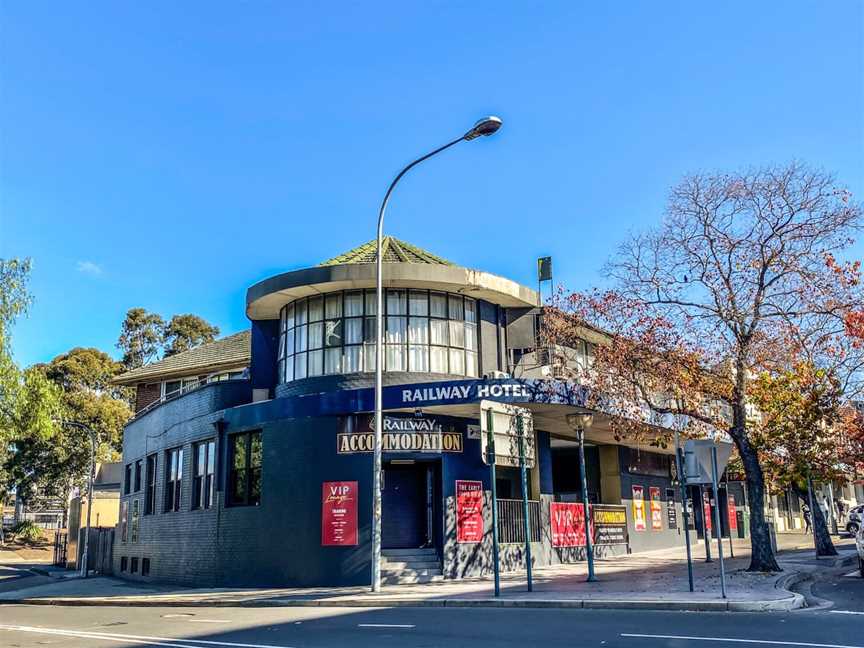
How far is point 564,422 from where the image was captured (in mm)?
24125

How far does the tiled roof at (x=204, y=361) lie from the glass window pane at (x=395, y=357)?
11.6 m

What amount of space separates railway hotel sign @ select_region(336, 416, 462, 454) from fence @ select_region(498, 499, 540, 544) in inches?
97.9

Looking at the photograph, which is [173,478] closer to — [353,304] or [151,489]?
[151,489]

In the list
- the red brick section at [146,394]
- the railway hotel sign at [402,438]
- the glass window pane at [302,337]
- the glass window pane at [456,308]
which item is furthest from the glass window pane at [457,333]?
the red brick section at [146,394]

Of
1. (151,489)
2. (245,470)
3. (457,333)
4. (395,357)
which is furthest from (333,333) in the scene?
(151,489)

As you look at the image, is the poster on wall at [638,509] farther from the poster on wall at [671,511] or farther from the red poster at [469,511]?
the red poster at [469,511]

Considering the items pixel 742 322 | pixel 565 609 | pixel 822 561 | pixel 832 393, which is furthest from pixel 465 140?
pixel 822 561

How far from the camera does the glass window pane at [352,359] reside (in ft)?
73.5

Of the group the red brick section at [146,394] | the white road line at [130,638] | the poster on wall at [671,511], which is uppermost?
the red brick section at [146,394]

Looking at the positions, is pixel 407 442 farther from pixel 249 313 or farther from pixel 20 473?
pixel 20 473

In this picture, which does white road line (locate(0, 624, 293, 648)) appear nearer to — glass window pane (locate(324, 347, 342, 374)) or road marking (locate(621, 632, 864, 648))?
road marking (locate(621, 632, 864, 648))

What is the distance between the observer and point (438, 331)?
23047 millimetres

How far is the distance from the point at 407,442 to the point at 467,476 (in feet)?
5.98

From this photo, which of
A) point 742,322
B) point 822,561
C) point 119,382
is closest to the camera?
point 742,322
